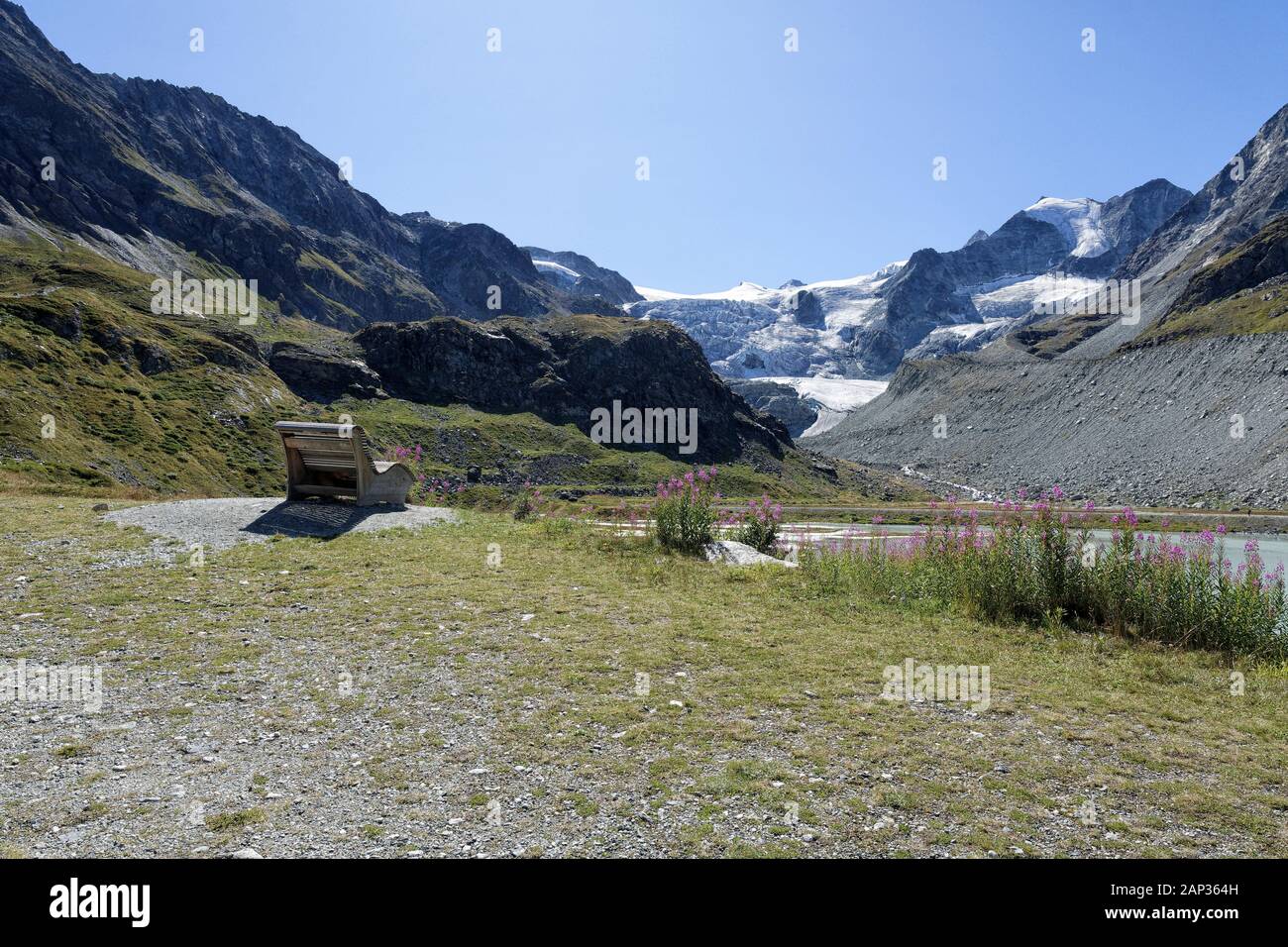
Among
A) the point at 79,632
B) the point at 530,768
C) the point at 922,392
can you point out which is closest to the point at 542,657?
the point at 530,768

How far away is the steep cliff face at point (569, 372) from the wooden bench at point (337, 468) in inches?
3964

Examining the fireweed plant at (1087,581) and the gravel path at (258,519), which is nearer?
the fireweed plant at (1087,581)

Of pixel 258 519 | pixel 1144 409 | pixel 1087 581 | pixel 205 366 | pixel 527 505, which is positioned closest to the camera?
pixel 1087 581

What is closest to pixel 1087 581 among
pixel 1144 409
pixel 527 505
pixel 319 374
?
pixel 527 505

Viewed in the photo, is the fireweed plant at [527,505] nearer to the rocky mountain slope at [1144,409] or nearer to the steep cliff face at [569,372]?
the rocky mountain slope at [1144,409]

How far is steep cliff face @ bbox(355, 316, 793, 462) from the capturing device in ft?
398

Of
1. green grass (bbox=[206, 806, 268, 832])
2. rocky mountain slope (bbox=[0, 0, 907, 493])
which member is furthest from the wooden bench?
rocky mountain slope (bbox=[0, 0, 907, 493])

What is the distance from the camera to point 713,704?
7.24 metres

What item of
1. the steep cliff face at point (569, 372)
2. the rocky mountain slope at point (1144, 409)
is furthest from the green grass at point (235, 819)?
the steep cliff face at point (569, 372)

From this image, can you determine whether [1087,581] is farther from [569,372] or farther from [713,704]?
[569,372]

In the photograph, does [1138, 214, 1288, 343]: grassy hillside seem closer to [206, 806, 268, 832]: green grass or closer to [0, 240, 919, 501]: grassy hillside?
[0, 240, 919, 501]: grassy hillside

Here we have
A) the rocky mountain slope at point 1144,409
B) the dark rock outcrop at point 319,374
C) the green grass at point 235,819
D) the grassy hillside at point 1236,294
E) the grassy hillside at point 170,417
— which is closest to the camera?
the green grass at point 235,819

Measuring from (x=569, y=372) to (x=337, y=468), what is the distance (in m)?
118

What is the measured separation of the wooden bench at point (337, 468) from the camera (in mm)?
18250
